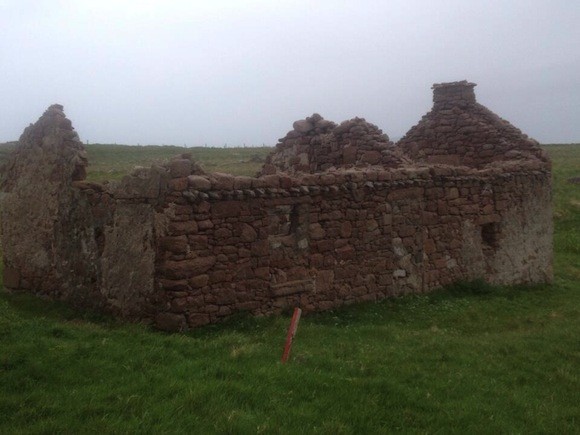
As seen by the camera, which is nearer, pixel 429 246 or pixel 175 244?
pixel 175 244

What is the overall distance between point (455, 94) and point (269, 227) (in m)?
8.45

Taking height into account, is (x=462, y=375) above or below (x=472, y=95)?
below

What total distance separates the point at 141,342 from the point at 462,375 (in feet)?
12.5

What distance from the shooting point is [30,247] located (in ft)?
36.8

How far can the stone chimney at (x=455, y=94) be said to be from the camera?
1641 centimetres

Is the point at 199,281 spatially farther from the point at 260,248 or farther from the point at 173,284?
the point at 260,248

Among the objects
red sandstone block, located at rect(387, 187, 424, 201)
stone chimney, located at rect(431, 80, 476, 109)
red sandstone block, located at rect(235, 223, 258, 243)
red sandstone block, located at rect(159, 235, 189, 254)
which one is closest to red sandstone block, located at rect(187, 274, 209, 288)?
red sandstone block, located at rect(159, 235, 189, 254)

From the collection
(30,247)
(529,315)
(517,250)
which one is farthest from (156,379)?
(517,250)

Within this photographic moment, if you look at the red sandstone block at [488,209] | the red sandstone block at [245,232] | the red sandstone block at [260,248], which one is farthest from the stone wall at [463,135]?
the red sandstone block at [245,232]

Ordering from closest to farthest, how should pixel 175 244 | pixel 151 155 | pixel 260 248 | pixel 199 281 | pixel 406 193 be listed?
pixel 175 244, pixel 199 281, pixel 260 248, pixel 406 193, pixel 151 155

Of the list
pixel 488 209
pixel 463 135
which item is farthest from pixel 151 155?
pixel 488 209

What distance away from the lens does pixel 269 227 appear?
33.1 ft

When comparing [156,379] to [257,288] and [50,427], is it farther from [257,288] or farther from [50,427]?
[257,288]

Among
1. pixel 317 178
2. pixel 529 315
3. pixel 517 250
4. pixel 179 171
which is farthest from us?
pixel 517 250
